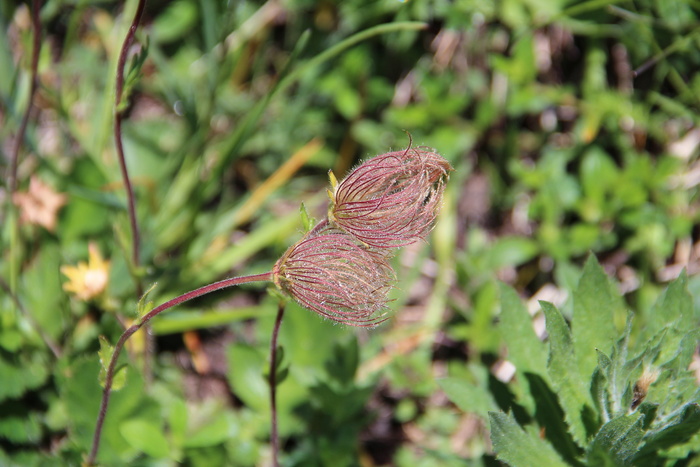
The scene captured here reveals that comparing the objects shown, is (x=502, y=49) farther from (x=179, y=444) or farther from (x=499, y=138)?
(x=179, y=444)

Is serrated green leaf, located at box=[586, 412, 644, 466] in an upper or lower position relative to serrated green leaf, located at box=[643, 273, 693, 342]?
lower

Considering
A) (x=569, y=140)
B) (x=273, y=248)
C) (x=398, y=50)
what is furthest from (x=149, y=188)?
(x=569, y=140)

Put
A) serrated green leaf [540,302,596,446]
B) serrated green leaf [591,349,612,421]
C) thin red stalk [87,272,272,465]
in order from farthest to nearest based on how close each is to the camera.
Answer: serrated green leaf [540,302,596,446], serrated green leaf [591,349,612,421], thin red stalk [87,272,272,465]

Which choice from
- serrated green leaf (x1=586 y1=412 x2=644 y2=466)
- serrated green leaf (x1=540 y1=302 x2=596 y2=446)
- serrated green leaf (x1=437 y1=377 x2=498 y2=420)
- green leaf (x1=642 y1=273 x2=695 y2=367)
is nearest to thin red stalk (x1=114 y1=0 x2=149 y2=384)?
serrated green leaf (x1=437 y1=377 x2=498 y2=420)

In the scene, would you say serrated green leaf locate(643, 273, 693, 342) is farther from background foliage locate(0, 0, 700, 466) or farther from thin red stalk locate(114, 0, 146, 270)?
thin red stalk locate(114, 0, 146, 270)

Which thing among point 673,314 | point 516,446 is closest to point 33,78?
point 516,446

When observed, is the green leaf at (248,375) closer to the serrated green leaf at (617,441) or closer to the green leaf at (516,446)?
the green leaf at (516,446)

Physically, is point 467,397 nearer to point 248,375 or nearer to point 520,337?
point 520,337
